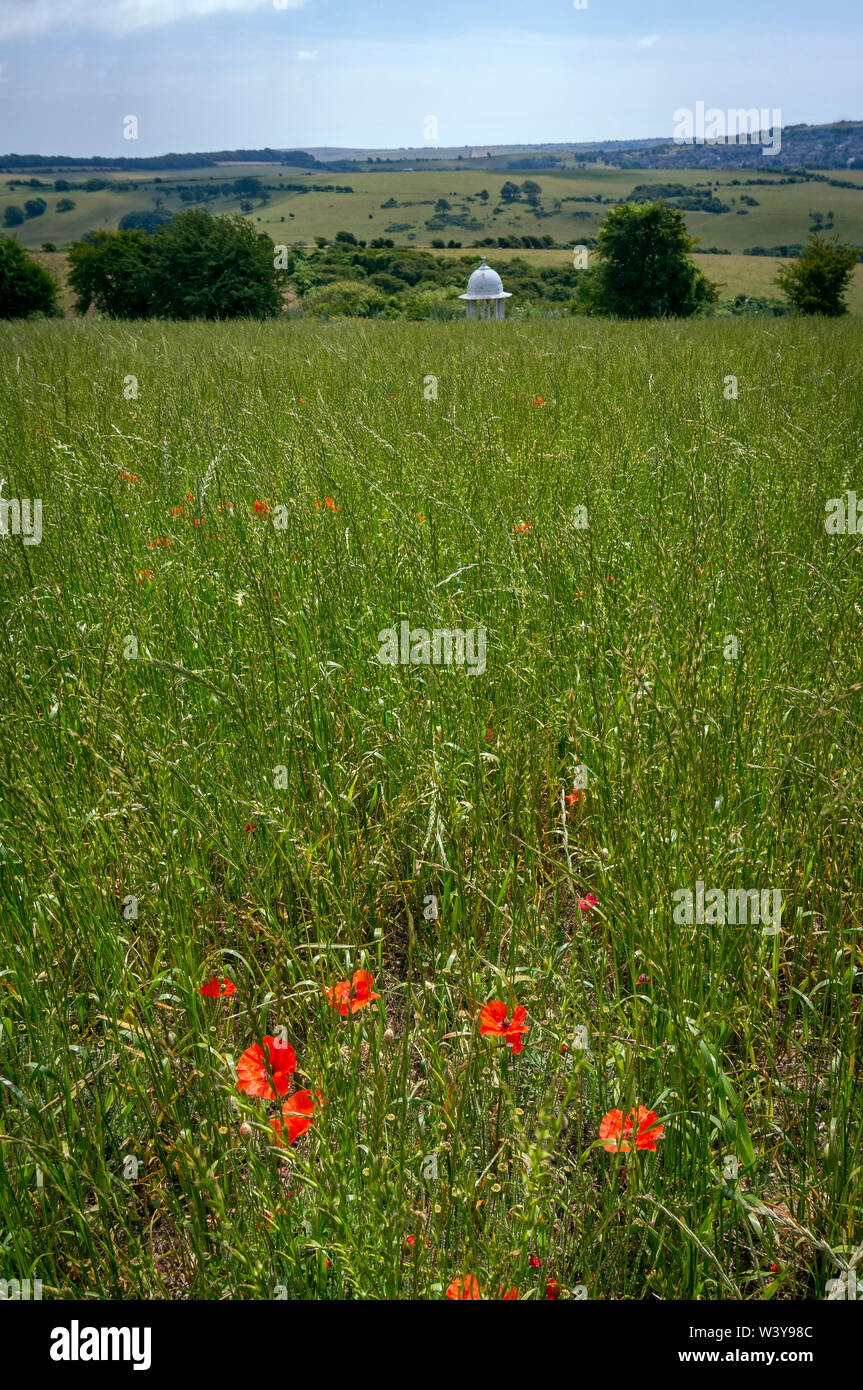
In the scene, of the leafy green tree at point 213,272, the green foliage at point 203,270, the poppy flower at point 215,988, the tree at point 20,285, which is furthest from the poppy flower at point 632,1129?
the tree at point 20,285

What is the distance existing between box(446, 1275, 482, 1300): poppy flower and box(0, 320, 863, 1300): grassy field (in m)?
0.03

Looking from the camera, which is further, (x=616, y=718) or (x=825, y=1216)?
(x=616, y=718)

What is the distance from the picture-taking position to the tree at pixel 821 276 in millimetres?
21406

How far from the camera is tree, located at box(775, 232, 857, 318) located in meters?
21.4

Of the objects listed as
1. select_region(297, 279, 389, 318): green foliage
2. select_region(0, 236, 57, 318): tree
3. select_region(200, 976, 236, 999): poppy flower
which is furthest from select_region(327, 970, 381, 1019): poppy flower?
select_region(0, 236, 57, 318): tree

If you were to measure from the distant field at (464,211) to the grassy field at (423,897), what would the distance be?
62666 mm

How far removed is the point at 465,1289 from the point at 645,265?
95.9ft

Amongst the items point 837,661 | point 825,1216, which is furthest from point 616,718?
point 825,1216

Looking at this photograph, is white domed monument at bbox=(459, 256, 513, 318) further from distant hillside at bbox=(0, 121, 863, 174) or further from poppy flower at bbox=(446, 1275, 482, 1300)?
distant hillside at bbox=(0, 121, 863, 174)

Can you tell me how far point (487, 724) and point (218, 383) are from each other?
391 cm

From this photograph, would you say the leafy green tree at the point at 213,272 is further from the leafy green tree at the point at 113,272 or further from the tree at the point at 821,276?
the tree at the point at 821,276

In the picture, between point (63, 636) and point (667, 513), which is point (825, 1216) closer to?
point (63, 636)
